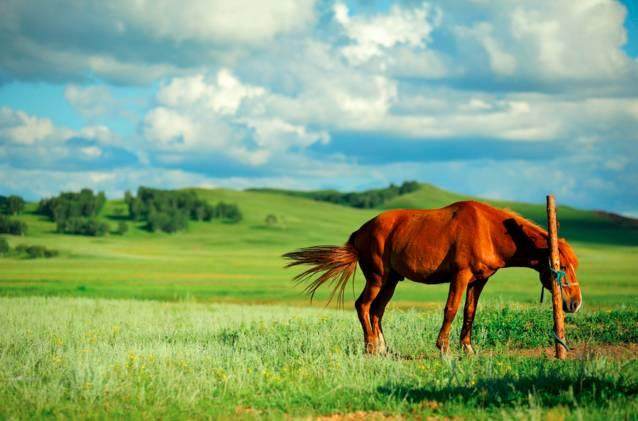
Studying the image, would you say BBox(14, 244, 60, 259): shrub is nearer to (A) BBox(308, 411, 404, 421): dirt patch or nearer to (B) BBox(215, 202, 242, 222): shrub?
(B) BBox(215, 202, 242, 222): shrub

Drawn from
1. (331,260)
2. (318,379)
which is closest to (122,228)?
(331,260)

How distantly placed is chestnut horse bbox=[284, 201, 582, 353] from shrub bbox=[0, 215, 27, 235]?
104341 mm

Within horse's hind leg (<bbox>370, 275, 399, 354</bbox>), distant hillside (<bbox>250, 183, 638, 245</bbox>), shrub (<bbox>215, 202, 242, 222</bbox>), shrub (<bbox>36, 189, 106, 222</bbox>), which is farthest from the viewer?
shrub (<bbox>215, 202, 242, 222</bbox>)

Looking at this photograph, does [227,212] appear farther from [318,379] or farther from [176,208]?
[318,379]

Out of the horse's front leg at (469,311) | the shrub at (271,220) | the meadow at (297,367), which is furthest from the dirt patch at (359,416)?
the shrub at (271,220)

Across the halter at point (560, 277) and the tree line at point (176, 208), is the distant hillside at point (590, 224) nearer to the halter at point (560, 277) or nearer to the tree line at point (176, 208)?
the tree line at point (176, 208)

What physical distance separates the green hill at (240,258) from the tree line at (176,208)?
2.83 meters

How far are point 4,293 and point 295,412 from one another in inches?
1238

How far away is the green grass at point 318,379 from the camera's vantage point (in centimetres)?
870

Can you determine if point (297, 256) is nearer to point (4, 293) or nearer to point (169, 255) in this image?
point (4, 293)

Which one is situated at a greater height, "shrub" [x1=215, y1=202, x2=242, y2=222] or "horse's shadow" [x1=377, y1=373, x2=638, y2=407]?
"shrub" [x1=215, y1=202, x2=242, y2=222]

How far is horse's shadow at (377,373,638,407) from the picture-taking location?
8648mm

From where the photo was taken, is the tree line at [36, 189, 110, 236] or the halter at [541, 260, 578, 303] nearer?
the halter at [541, 260, 578, 303]

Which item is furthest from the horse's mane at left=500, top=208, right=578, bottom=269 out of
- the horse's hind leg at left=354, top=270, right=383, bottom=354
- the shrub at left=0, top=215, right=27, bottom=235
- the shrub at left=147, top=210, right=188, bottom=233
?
the shrub at left=147, top=210, right=188, bottom=233
